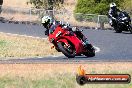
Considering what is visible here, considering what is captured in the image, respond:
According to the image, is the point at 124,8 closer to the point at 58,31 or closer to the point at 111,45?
the point at 111,45

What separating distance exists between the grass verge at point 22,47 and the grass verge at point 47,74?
5.32 metres

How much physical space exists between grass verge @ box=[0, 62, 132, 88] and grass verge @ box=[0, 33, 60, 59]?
17.5 feet

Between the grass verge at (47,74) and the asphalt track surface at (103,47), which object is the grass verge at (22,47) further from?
the grass verge at (47,74)

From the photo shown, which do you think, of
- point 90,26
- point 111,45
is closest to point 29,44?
point 111,45

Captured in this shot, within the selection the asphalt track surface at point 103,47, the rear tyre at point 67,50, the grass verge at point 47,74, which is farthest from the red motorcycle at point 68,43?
the grass verge at point 47,74

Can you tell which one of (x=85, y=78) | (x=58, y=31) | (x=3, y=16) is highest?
(x=85, y=78)

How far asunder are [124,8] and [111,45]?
21827mm

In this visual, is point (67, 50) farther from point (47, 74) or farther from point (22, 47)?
point (22, 47)

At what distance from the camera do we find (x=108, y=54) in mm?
21531

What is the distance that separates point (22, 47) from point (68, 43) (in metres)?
6.46

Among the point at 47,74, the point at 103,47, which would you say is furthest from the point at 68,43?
the point at 47,74

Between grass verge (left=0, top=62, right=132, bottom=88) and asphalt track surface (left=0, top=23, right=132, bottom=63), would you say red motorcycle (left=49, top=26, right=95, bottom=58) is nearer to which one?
asphalt track surface (left=0, top=23, right=132, bottom=63)

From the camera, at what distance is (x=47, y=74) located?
1410cm

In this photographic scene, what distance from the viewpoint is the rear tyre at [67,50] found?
1956cm
